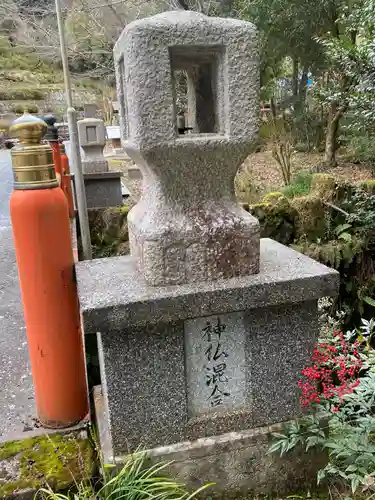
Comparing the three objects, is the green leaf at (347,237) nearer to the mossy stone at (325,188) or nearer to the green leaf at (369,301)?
the mossy stone at (325,188)

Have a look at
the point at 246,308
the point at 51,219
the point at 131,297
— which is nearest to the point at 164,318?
the point at 131,297

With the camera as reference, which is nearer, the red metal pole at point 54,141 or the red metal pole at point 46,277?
the red metal pole at point 46,277

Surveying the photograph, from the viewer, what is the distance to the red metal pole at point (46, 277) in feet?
6.30

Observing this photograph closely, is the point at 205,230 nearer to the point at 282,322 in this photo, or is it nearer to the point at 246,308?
the point at 246,308

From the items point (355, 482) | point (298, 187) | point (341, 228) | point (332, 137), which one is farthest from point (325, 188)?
point (355, 482)

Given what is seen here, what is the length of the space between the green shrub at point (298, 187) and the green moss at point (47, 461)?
20.8 ft

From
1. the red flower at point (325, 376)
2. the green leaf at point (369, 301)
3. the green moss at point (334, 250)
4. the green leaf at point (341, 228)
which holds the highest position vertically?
the red flower at point (325, 376)

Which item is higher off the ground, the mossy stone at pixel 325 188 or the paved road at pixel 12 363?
the mossy stone at pixel 325 188

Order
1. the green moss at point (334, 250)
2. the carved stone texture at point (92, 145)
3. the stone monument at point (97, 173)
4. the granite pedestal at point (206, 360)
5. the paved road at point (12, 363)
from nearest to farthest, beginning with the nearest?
the granite pedestal at point (206, 360) < the paved road at point (12, 363) < the green moss at point (334, 250) < the stone monument at point (97, 173) < the carved stone texture at point (92, 145)

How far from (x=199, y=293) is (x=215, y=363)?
396 mm

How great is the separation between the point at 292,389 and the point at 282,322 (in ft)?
1.17

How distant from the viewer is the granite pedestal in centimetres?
184

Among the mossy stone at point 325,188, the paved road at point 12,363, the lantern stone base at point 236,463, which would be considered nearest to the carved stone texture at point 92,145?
the paved road at point 12,363

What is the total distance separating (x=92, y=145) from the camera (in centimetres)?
757
